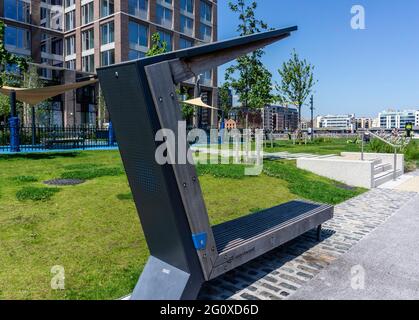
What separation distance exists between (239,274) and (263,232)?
0.62 metres

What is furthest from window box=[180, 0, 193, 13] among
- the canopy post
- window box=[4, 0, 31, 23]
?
the canopy post

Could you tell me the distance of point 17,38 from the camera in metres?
40.9

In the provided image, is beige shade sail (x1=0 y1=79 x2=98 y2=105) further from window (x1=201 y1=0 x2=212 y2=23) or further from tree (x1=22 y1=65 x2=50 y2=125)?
window (x1=201 y1=0 x2=212 y2=23)

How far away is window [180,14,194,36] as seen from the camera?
4490 centimetres

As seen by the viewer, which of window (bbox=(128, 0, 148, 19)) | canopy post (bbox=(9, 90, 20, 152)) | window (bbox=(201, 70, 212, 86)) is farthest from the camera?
window (bbox=(201, 70, 212, 86))

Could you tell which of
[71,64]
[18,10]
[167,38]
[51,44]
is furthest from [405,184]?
[51,44]

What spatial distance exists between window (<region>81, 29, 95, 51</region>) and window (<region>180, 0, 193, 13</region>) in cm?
1179

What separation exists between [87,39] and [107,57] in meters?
5.19

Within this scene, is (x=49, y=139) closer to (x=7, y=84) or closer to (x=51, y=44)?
(x=7, y=84)

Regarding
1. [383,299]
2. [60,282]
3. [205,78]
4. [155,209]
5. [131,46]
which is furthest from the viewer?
[205,78]

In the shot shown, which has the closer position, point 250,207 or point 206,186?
point 250,207

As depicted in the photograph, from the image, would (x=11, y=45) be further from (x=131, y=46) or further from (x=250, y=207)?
(x=250, y=207)

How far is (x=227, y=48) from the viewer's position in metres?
3.55

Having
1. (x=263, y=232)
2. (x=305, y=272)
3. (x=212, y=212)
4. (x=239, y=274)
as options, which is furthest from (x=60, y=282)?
(x=212, y=212)
